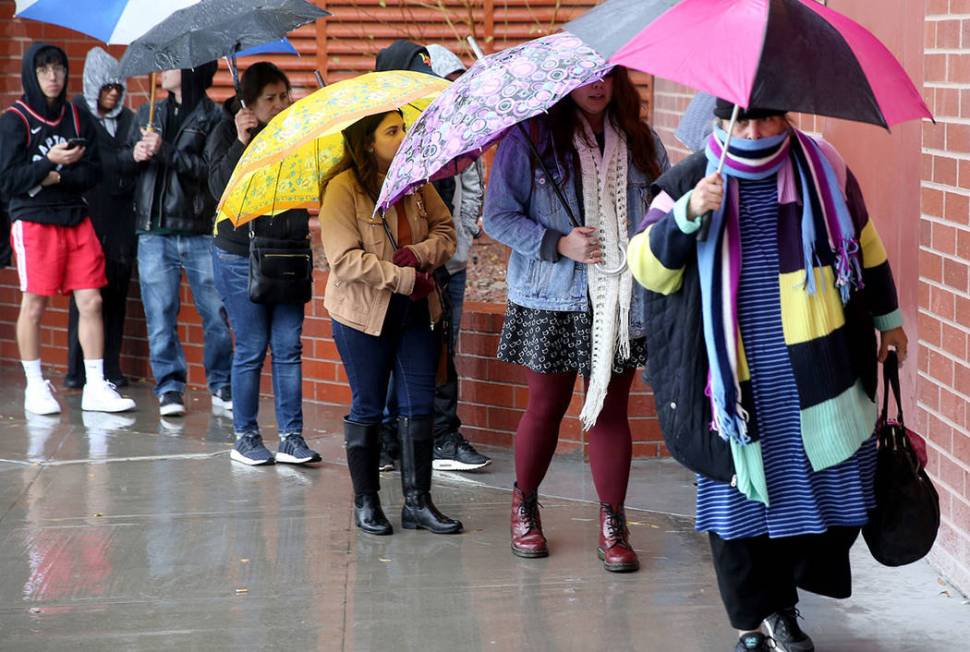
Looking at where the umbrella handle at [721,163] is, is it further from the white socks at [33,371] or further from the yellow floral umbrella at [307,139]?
the white socks at [33,371]

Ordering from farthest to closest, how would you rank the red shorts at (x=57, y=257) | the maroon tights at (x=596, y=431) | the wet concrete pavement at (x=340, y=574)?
the red shorts at (x=57, y=257)
the maroon tights at (x=596, y=431)
the wet concrete pavement at (x=340, y=574)

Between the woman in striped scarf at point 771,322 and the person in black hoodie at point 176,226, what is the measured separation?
14.5ft

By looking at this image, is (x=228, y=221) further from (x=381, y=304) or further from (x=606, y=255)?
(x=606, y=255)

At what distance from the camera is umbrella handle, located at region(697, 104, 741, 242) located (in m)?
3.92

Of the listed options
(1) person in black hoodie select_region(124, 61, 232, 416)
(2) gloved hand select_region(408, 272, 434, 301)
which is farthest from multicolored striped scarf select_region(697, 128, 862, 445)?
(1) person in black hoodie select_region(124, 61, 232, 416)

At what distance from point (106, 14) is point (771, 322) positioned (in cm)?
384

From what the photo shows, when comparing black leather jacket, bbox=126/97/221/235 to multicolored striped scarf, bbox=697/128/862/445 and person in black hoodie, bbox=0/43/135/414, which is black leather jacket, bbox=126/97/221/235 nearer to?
person in black hoodie, bbox=0/43/135/414

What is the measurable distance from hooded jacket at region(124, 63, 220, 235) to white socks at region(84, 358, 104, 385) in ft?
2.65

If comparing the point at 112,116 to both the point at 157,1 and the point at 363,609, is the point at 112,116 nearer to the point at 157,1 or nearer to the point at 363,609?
the point at 157,1

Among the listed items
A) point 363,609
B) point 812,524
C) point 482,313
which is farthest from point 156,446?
point 812,524

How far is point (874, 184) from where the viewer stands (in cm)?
595

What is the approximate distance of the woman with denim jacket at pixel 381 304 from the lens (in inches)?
223

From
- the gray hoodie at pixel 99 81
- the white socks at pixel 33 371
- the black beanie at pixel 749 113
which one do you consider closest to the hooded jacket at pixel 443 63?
the gray hoodie at pixel 99 81

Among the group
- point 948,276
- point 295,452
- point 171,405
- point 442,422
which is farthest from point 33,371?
point 948,276
